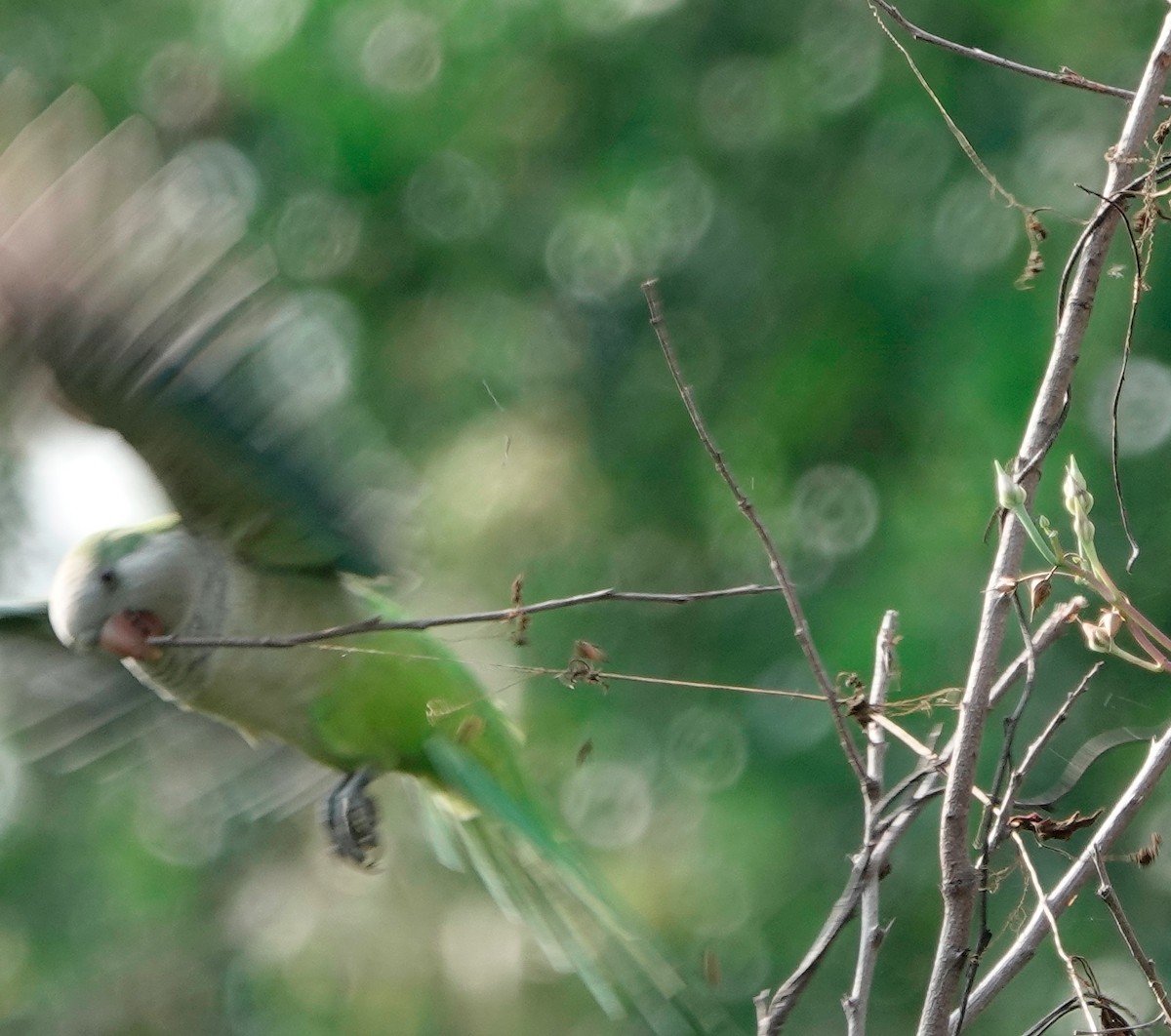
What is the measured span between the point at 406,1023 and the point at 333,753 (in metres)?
1.60

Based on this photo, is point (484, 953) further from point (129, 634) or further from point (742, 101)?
point (742, 101)

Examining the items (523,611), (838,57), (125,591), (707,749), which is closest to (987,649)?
(523,611)

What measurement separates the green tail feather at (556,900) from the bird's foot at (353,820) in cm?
12

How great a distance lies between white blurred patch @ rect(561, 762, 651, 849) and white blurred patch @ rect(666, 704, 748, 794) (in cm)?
10

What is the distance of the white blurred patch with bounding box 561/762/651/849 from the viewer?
3.25 m

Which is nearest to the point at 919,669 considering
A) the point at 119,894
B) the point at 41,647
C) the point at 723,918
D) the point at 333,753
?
the point at 723,918

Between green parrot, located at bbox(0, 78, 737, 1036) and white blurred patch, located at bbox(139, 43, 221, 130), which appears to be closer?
green parrot, located at bbox(0, 78, 737, 1036)

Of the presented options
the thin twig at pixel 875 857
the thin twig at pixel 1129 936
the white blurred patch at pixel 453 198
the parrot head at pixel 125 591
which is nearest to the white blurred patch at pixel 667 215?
the white blurred patch at pixel 453 198

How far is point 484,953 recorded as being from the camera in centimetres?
328

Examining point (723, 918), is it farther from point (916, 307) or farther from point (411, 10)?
point (411, 10)

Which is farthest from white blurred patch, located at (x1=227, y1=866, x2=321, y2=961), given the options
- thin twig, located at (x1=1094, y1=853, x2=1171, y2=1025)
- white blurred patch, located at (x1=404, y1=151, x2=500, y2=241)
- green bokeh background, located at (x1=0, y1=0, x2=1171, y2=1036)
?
thin twig, located at (x1=1094, y1=853, x2=1171, y2=1025)

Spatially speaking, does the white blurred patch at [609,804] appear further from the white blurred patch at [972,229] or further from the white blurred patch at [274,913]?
the white blurred patch at [972,229]

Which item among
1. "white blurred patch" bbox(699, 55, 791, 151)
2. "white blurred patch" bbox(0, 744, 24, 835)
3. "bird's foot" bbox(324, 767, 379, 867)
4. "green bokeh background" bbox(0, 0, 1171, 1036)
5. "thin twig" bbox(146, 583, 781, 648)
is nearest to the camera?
"thin twig" bbox(146, 583, 781, 648)

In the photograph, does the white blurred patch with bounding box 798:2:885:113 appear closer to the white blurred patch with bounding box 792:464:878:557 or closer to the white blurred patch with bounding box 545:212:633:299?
the white blurred patch with bounding box 545:212:633:299
